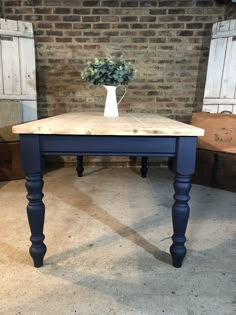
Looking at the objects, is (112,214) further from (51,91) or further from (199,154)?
(51,91)

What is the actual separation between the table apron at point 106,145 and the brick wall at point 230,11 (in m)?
2.53

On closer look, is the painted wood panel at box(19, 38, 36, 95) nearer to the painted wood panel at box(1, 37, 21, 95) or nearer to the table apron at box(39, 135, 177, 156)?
the painted wood panel at box(1, 37, 21, 95)

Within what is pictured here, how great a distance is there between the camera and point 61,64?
3367 mm

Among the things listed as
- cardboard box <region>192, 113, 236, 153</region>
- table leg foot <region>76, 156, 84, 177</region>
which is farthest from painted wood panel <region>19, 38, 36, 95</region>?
cardboard box <region>192, 113, 236, 153</region>

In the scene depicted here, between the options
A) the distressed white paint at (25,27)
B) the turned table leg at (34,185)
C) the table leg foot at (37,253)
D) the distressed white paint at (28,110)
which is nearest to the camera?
the turned table leg at (34,185)

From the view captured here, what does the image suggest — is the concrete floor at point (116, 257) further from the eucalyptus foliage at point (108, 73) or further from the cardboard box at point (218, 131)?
the eucalyptus foliage at point (108, 73)

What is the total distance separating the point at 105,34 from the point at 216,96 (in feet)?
5.15

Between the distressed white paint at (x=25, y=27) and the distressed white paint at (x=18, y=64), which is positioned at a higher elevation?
the distressed white paint at (x=25, y=27)

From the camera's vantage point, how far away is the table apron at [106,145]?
4.42ft

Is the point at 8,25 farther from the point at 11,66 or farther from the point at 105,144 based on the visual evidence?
the point at 105,144

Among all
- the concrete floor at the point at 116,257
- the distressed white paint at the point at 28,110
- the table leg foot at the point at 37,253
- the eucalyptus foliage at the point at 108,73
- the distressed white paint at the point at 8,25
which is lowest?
the concrete floor at the point at 116,257

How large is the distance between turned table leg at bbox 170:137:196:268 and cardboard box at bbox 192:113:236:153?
1535 millimetres

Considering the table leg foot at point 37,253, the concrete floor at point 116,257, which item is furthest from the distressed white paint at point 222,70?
the table leg foot at point 37,253

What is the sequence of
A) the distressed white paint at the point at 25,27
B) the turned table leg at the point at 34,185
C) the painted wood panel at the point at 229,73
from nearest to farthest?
the turned table leg at the point at 34,185 → the painted wood panel at the point at 229,73 → the distressed white paint at the point at 25,27
